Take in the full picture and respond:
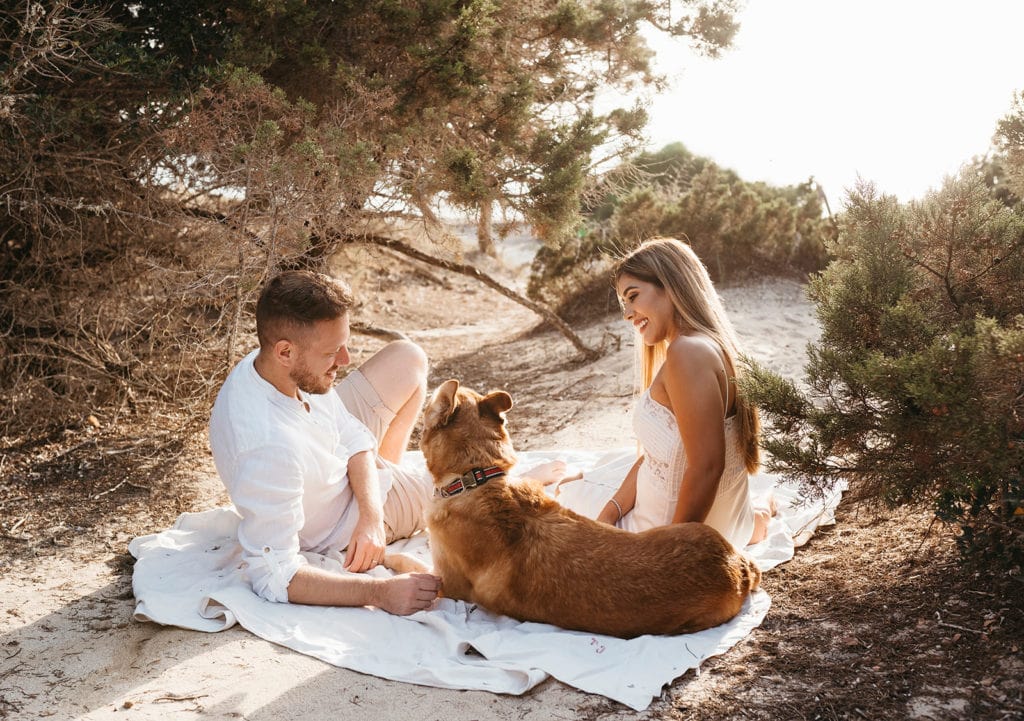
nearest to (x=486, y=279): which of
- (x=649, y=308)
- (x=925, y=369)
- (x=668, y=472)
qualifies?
(x=649, y=308)

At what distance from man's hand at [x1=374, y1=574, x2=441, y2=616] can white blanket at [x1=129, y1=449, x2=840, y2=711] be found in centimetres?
5

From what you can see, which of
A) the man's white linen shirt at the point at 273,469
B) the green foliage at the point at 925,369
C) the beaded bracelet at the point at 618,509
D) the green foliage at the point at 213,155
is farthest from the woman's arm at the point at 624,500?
the green foliage at the point at 213,155

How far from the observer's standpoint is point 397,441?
5.37 metres

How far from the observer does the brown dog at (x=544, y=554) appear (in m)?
3.37

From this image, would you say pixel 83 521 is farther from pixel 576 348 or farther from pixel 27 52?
pixel 576 348

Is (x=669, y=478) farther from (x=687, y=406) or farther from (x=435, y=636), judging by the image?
(x=435, y=636)

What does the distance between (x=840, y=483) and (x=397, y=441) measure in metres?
3.15

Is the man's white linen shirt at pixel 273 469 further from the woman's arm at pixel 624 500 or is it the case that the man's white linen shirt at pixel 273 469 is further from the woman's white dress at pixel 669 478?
the woman's white dress at pixel 669 478

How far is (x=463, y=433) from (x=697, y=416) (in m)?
1.15

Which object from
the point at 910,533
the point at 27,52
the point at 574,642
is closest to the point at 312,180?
the point at 27,52

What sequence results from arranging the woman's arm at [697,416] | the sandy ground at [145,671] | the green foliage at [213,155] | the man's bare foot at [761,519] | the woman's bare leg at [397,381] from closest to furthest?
the sandy ground at [145,671] < the woman's arm at [697,416] < the man's bare foot at [761,519] < the woman's bare leg at [397,381] < the green foliage at [213,155]

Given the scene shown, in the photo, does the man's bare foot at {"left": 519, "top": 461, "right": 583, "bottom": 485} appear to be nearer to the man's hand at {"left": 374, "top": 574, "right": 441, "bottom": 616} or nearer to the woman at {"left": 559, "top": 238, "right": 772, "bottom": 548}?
the woman at {"left": 559, "top": 238, "right": 772, "bottom": 548}

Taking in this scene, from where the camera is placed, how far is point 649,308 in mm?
4027

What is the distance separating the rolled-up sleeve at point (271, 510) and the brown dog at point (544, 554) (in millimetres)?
679
